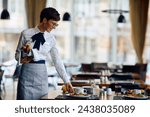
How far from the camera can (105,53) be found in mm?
6852

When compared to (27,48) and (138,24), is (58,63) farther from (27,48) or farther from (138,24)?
(138,24)

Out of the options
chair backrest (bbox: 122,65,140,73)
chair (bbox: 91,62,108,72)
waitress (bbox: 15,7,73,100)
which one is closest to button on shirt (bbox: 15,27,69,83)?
waitress (bbox: 15,7,73,100)

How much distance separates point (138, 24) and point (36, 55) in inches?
185

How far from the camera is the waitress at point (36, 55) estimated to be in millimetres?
2070

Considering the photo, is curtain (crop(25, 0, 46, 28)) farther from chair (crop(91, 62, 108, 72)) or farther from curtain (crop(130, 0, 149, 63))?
curtain (crop(130, 0, 149, 63))

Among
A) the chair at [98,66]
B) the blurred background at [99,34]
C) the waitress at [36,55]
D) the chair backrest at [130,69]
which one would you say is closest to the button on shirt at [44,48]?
the waitress at [36,55]

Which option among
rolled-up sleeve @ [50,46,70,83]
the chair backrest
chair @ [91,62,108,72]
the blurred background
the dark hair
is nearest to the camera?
the dark hair

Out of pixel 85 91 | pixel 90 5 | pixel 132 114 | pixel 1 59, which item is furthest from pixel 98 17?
pixel 132 114

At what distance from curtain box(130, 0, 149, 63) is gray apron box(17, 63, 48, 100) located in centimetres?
448

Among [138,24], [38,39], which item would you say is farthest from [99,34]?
[38,39]

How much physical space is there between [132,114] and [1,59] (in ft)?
15.1

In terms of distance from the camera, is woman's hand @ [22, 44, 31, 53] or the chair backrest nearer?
woman's hand @ [22, 44, 31, 53]

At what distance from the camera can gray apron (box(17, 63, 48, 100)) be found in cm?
207

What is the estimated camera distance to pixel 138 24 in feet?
21.6
